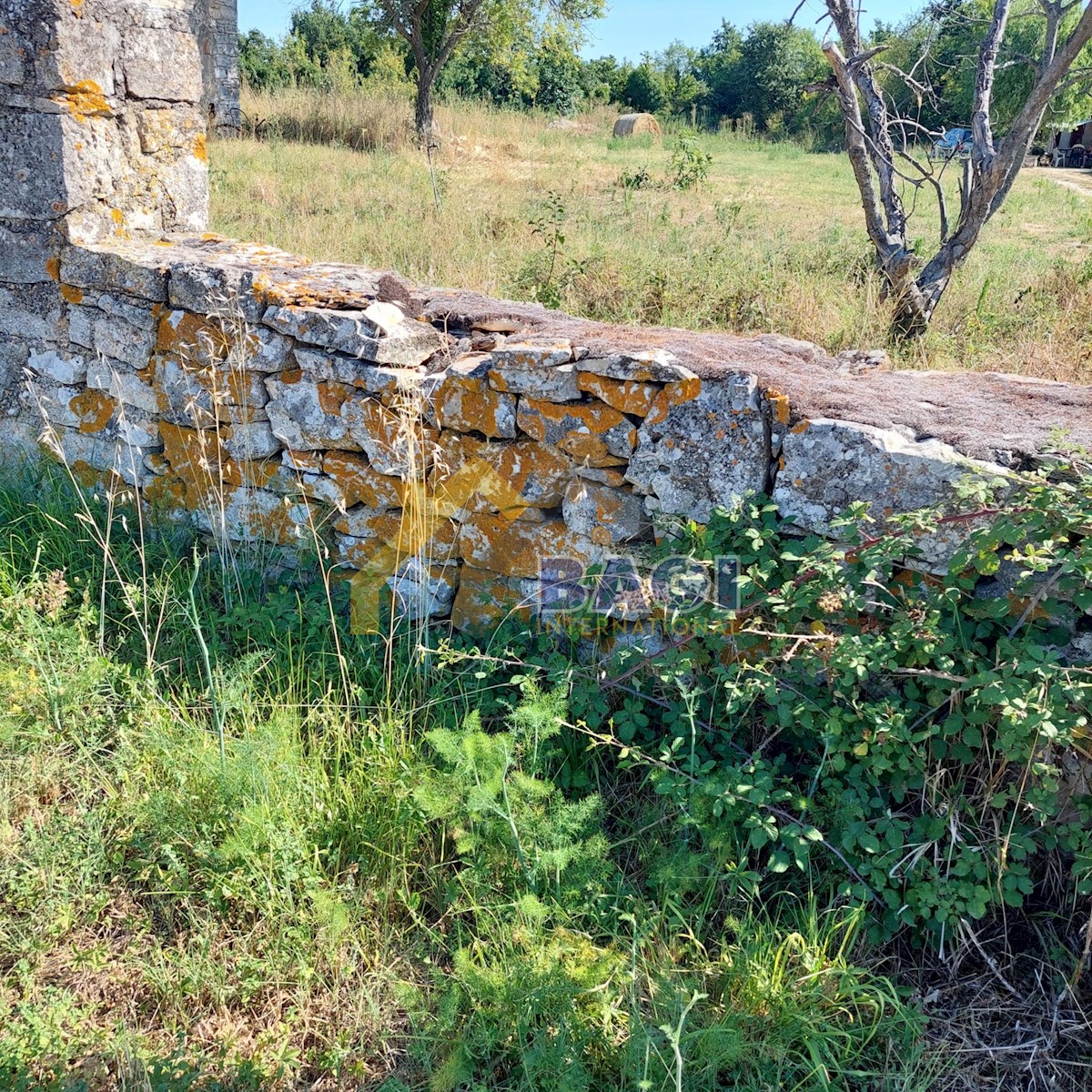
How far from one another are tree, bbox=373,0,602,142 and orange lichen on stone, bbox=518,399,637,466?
1425cm

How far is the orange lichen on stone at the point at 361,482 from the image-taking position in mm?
3367

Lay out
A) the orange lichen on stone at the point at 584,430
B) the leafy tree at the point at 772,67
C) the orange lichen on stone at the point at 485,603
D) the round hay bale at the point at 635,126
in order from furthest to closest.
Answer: the leafy tree at the point at 772,67, the round hay bale at the point at 635,126, the orange lichen on stone at the point at 485,603, the orange lichen on stone at the point at 584,430

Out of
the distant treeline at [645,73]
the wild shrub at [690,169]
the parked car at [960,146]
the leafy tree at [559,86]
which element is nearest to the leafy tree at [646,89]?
the distant treeline at [645,73]

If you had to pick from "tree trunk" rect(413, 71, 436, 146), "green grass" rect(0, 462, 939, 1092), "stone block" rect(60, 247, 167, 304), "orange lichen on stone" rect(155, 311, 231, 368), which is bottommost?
"green grass" rect(0, 462, 939, 1092)

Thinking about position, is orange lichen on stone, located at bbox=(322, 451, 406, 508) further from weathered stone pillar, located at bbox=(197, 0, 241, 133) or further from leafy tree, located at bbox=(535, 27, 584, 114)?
leafy tree, located at bbox=(535, 27, 584, 114)

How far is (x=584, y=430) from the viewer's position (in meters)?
2.97

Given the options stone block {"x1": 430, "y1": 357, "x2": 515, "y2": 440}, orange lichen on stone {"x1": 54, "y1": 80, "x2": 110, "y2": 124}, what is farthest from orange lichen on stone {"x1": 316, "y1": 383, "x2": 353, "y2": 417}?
orange lichen on stone {"x1": 54, "y1": 80, "x2": 110, "y2": 124}

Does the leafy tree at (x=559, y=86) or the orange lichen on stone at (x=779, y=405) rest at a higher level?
the leafy tree at (x=559, y=86)

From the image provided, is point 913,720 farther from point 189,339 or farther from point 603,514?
point 189,339

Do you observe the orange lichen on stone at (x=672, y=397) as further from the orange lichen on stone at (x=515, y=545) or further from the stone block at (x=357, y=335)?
the stone block at (x=357, y=335)

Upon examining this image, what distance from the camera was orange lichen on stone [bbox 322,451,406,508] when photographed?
11.0 feet

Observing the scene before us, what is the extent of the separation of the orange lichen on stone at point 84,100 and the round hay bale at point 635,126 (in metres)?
17.7

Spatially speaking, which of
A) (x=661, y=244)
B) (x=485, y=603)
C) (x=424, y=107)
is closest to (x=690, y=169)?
(x=661, y=244)

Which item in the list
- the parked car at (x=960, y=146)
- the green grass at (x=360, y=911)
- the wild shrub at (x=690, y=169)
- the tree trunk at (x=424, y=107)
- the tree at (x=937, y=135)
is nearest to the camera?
the green grass at (x=360, y=911)
